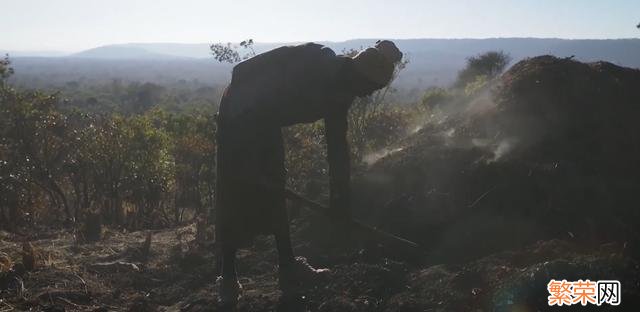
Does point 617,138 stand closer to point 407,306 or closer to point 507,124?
point 507,124

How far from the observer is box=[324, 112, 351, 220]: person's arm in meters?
4.27

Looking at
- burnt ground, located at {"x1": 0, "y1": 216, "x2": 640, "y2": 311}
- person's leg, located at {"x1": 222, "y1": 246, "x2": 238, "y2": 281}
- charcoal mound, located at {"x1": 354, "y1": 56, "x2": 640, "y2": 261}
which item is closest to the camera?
burnt ground, located at {"x1": 0, "y1": 216, "x2": 640, "y2": 311}

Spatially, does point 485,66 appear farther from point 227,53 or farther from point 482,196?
point 482,196

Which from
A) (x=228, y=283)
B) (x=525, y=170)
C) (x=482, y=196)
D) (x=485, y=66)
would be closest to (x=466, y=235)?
(x=482, y=196)

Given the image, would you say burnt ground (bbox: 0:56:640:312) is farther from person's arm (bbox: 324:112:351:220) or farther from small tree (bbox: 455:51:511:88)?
small tree (bbox: 455:51:511:88)

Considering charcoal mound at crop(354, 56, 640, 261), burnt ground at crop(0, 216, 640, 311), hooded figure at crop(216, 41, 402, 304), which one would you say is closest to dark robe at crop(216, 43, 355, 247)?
hooded figure at crop(216, 41, 402, 304)

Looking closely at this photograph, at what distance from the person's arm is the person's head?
27 cm

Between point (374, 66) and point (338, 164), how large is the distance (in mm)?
785

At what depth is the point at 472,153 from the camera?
7.12 metres

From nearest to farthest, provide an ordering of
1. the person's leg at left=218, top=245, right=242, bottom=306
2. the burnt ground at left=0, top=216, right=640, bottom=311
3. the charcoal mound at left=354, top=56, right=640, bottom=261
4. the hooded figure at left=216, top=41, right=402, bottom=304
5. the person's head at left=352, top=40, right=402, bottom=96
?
the burnt ground at left=0, top=216, right=640, bottom=311 < the person's head at left=352, top=40, right=402, bottom=96 < the hooded figure at left=216, top=41, right=402, bottom=304 < the person's leg at left=218, top=245, right=242, bottom=306 < the charcoal mound at left=354, top=56, right=640, bottom=261

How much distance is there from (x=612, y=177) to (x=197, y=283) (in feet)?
14.6

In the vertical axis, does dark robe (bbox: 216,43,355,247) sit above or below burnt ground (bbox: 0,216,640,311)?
above

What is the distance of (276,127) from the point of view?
4551 millimetres

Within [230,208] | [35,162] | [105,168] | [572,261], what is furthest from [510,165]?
[35,162]
